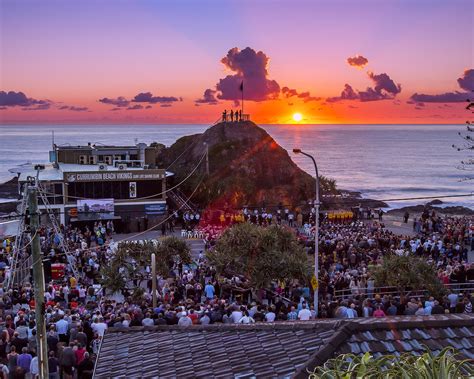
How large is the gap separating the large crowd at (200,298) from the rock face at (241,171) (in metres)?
19.5

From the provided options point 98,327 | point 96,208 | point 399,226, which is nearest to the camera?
point 98,327

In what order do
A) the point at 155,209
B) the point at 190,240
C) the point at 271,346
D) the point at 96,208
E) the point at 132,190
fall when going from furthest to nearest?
the point at 132,190 < the point at 155,209 < the point at 96,208 < the point at 190,240 < the point at 271,346

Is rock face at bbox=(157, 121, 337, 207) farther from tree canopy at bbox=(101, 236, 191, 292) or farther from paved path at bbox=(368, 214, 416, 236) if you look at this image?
tree canopy at bbox=(101, 236, 191, 292)

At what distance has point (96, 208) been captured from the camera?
149 feet

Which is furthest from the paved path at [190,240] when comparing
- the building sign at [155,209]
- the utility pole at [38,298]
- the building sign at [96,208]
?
the utility pole at [38,298]

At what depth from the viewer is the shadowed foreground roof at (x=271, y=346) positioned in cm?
737

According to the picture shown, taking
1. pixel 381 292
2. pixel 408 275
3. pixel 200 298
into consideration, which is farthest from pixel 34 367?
pixel 381 292

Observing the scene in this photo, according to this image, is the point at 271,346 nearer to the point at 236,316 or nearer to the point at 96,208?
the point at 236,316

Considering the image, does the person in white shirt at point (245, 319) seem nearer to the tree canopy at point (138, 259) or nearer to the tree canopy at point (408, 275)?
the tree canopy at point (408, 275)

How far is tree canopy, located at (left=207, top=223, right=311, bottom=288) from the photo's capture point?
22.9m

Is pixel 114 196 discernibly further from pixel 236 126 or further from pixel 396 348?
pixel 396 348

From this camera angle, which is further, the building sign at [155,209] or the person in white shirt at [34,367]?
the building sign at [155,209]

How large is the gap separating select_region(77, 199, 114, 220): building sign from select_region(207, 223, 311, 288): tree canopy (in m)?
21.1

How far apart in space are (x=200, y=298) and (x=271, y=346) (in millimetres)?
13394
